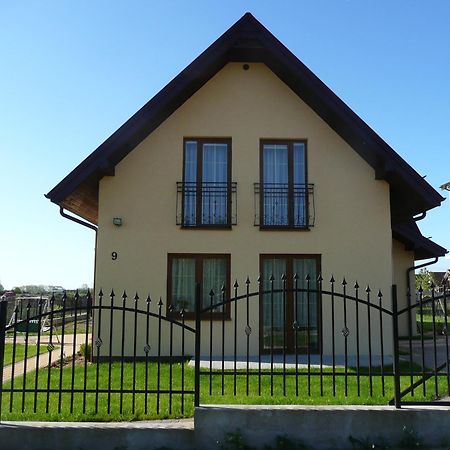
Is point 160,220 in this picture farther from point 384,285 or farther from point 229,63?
point 384,285

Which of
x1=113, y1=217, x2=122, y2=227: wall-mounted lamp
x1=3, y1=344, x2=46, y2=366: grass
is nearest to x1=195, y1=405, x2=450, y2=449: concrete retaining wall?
x1=113, y1=217, x2=122, y2=227: wall-mounted lamp

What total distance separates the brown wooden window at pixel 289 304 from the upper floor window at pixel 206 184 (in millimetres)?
1515

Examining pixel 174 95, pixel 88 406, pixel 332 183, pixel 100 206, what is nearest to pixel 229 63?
pixel 174 95

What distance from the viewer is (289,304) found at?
1150cm

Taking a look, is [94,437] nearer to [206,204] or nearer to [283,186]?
[206,204]

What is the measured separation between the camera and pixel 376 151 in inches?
442

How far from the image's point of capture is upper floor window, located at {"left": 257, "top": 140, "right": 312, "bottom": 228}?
11742 millimetres

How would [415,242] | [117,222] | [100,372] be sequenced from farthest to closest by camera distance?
[415,242], [117,222], [100,372]

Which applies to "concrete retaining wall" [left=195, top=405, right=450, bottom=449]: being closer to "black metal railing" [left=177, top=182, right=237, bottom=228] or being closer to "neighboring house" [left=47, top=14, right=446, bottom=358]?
"neighboring house" [left=47, top=14, right=446, bottom=358]

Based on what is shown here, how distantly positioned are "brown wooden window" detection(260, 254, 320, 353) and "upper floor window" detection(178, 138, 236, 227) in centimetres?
151

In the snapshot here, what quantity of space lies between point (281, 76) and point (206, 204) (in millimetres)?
3595

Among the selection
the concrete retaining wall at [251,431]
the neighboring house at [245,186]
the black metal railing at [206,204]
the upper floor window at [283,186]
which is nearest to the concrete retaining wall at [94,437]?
the concrete retaining wall at [251,431]

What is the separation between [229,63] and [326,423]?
925 cm

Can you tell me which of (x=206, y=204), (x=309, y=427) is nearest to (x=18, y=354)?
(x=206, y=204)
